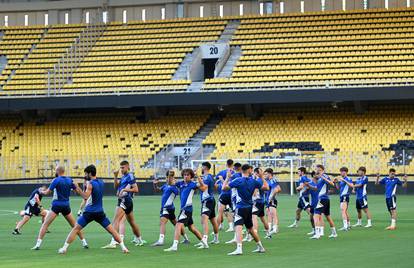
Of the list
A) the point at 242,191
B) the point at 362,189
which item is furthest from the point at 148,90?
the point at 242,191

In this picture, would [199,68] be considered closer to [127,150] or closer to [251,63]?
[251,63]

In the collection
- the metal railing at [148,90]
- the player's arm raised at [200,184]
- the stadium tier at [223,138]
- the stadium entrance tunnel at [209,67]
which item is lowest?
the player's arm raised at [200,184]

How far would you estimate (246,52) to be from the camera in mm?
63406

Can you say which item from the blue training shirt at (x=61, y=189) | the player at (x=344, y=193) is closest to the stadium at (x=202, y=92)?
the player at (x=344, y=193)

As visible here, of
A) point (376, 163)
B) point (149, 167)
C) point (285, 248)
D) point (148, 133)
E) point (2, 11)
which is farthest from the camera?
point (2, 11)

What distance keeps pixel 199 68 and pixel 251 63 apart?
3.38 meters

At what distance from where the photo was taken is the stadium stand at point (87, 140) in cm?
5741

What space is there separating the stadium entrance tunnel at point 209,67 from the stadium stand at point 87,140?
2.74m

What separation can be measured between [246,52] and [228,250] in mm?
40248

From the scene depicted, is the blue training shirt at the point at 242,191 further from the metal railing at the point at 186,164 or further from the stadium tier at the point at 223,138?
the stadium tier at the point at 223,138

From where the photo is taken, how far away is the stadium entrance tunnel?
6378 cm

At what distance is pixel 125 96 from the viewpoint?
60.8 metres

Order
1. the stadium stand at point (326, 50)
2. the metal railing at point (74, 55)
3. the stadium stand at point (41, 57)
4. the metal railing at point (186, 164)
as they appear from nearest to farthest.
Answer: the metal railing at point (186, 164) < the stadium stand at point (326, 50) < the metal railing at point (74, 55) < the stadium stand at point (41, 57)

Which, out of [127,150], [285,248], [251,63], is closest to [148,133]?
[127,150]
